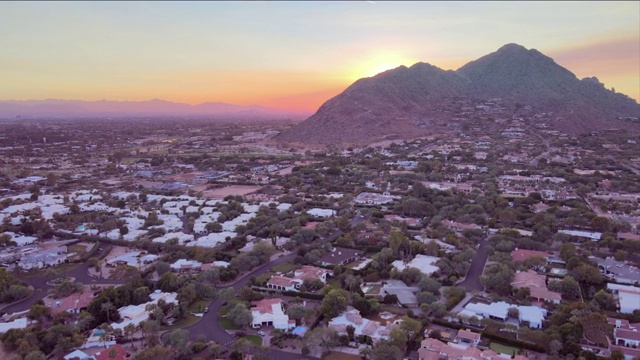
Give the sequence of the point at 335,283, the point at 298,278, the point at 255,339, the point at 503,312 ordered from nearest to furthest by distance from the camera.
→ the point at 255,339 → the point at 503,312 → the point at 298,278 → the point at 335,283

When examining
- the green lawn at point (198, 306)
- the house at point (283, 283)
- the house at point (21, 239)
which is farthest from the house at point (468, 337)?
the house at point (21, 239)

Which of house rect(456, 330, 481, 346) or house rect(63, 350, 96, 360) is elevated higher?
house rect(456, 330, 481, 346)

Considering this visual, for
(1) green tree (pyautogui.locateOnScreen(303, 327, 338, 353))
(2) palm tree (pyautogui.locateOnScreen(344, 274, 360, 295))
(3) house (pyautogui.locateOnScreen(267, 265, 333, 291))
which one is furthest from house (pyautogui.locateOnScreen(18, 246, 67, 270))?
(1) green tree (pyautogui.locateOnScreen(303, 327, 338, 353))

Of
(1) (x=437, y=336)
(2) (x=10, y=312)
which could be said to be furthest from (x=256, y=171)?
(1) (x=437, y=336)

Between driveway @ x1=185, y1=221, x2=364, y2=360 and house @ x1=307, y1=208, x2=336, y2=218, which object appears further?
house @ x1=307, y1=208, x2=336, y2=218

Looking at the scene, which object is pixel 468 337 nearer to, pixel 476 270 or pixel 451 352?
pixel 451 352

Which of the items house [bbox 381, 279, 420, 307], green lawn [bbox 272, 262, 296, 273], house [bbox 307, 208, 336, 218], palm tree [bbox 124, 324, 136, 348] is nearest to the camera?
palm tree [bbox 124, 324, 136, 348]

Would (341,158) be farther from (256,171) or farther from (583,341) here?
(583,341)

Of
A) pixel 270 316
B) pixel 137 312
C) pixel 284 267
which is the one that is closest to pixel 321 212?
pixel 284 267

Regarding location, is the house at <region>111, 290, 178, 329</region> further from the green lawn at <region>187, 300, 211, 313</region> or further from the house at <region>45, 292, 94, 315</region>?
the house at <region>45, 292, 94, 315</region>
